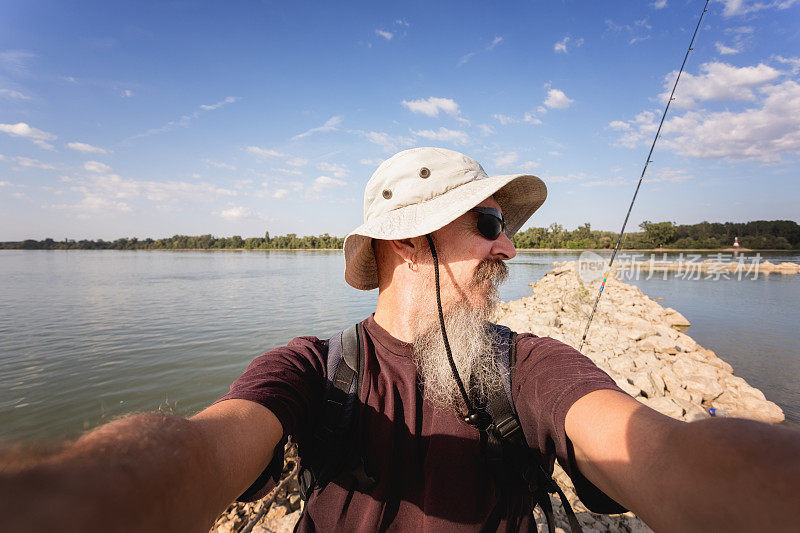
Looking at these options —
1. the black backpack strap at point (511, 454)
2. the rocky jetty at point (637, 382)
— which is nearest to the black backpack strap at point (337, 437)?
the black backpack strap at point (511, 454)

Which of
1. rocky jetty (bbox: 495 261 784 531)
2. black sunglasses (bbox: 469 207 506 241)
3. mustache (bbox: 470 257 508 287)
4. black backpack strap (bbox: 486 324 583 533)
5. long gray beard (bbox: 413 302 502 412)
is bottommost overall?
rocky jetty (bbox: 495 261 784 531)

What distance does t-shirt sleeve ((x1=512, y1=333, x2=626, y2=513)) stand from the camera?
1.30 meters

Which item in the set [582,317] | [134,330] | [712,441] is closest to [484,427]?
[712,441]

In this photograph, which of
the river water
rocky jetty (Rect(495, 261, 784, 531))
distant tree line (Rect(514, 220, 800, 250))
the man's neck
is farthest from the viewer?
distant tree line (Rect(514, 220, 800, 250))

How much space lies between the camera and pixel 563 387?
1.40 meters

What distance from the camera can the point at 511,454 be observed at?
4.99 ft

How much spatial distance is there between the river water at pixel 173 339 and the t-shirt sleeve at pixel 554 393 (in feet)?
4.84

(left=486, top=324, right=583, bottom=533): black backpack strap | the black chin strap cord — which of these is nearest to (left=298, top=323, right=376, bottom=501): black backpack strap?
the black chin strap cord

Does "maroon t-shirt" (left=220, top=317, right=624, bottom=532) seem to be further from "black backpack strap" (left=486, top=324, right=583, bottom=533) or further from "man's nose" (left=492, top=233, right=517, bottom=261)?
"man's nose" (left=492, top=233, right=517, bottom=261)

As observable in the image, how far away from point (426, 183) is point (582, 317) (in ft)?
37.2

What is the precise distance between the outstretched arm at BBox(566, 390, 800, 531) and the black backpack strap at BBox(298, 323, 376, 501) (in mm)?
974

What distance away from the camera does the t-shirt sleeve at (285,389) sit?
4.17 feet

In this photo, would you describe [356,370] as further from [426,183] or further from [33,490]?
[33,490]

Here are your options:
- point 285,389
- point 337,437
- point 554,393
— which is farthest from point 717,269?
point 285,389
